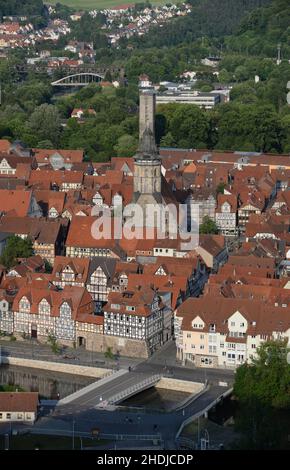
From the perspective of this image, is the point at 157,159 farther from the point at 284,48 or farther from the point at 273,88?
the point at 284,48

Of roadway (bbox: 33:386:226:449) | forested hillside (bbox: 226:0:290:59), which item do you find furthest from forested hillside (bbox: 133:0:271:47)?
roadway (bbox: 33:386:226:449)

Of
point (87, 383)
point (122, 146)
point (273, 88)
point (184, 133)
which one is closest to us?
point (87, 383)

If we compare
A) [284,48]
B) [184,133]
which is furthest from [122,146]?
[284,48]

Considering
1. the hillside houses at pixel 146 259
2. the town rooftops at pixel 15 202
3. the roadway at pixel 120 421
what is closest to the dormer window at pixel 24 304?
the hillside houses at pixel 146 259

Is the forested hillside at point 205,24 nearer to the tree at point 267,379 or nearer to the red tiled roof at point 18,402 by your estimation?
the tree at point 267,379

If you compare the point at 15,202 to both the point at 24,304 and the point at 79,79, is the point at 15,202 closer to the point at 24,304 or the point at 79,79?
the point at 24,304

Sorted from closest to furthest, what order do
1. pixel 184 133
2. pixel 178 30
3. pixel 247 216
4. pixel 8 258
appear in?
pixel 8 258 → pixel 247 216 → pixel 184 133 → pixel 178 30
